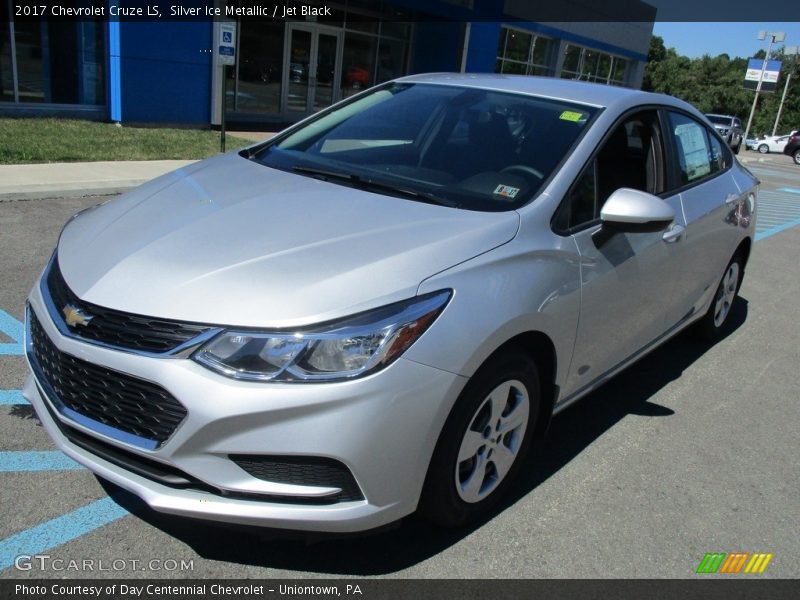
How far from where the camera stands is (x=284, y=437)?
2.16 meters

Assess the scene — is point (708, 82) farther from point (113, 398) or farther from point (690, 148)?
point (113, 398)

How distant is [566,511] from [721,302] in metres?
2.93

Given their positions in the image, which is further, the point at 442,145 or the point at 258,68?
the point at 258,68

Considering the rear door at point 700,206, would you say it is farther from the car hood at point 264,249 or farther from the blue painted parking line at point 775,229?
the blue painted parking line at point 775,229

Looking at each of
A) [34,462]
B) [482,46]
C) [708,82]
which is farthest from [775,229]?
[708,82]

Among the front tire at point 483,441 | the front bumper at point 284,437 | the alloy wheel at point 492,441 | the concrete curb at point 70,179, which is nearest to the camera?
the front bumper at point 284,437

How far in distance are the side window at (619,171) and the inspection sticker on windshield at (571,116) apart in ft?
0.60

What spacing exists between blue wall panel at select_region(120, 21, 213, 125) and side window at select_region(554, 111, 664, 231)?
12.0 metres

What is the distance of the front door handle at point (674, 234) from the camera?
3.74 meters

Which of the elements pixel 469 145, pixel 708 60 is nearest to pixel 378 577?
pixel 469 145

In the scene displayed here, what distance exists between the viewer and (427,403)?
230 cm

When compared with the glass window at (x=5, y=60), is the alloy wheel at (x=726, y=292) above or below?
below

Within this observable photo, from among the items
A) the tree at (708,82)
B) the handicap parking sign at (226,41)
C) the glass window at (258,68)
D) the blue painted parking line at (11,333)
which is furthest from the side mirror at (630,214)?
the tree at (708,82)

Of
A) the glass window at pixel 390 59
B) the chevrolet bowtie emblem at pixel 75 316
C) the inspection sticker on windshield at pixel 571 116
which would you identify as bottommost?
the chevrolet bowtie emblem at pixel 75 316
